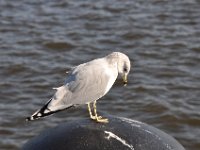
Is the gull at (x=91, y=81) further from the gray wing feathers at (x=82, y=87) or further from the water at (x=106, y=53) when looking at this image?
the water at (x=106, y=53)

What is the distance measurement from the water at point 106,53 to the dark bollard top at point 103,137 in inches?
159

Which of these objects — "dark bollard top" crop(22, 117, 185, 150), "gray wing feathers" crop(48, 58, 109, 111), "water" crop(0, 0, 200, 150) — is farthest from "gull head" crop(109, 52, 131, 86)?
"water" crop(0, 0, 200, 150)

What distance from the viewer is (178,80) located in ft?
32.7

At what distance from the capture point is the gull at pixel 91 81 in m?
4.64

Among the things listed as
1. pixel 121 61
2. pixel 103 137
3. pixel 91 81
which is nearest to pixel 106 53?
pixel 91 81

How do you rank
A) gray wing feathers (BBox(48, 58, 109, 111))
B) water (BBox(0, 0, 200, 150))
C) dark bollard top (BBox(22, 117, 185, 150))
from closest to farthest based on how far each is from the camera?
dark bollard top (BBox(22, 117, 185, 150)) < gray wing feathers (BBox(48, 58, 109, 111)) < water (BBox(0, 0, 200, 150))

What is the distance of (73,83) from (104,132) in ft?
1.79

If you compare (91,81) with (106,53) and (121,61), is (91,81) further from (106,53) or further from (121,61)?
(106,53)

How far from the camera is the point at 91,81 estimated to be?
4.81 metres

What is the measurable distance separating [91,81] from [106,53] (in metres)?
6.09

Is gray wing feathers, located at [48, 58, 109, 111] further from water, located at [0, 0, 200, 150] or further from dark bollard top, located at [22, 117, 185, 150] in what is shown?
water, located at [0, 0, 200, 150]

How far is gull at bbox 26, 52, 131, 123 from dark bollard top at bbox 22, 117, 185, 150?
153 mm

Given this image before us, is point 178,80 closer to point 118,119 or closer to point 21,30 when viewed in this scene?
point 21,30

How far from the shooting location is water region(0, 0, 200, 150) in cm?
907
